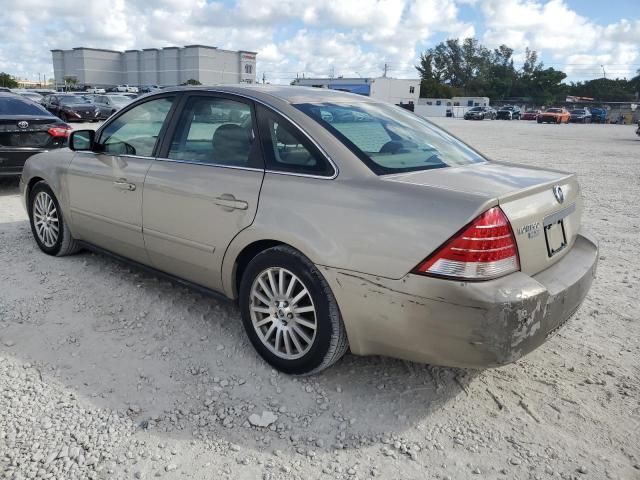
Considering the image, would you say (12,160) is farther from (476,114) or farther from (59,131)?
(476,114)

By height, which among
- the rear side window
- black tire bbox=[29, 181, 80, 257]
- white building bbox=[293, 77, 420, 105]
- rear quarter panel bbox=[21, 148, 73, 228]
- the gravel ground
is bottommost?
the gravel ground

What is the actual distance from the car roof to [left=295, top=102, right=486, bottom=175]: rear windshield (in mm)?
86

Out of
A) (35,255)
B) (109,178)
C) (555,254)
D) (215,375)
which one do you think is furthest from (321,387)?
(35,255)

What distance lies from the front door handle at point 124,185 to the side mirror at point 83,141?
585 millimetres

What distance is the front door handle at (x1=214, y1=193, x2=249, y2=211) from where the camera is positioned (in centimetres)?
311

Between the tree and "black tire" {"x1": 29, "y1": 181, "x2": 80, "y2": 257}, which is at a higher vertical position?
the tree

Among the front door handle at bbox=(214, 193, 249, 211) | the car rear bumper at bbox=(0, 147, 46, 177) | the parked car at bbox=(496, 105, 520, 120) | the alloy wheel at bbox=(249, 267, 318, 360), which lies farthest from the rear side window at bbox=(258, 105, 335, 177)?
the parked car at bbox=(496, 105, 520, 120)

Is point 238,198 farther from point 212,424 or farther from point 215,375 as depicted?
point 212,424

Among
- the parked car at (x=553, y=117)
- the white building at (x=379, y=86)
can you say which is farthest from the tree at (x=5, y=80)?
the parked car at (x=553, y=117)

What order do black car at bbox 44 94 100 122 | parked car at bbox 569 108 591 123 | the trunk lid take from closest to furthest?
the trunk lid < black car at bbox 44 94 100 122 < parked car at bbox 569 108 591 123

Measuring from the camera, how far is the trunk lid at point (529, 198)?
255cm

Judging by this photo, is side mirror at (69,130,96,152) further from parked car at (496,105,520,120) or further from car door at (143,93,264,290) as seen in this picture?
parked car at (496,105,520,120)

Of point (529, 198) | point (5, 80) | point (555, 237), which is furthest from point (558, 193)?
point (5, 80)

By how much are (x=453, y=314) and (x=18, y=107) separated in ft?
26.9
